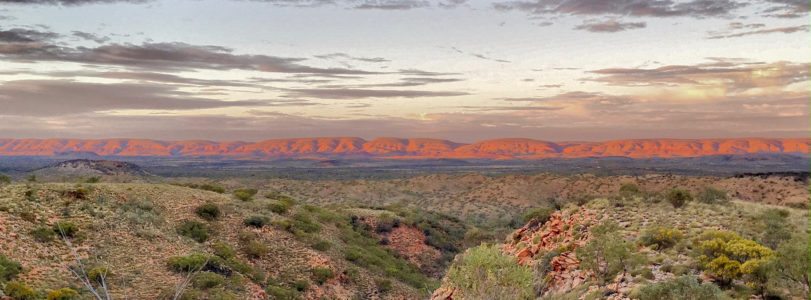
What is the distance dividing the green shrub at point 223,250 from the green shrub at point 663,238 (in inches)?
1000

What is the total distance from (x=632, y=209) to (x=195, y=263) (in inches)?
1030

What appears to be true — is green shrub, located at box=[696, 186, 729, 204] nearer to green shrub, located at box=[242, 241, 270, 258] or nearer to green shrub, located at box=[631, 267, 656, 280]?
green shrub, located at box=[631, 267, 656, 280]

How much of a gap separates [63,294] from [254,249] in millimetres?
14979

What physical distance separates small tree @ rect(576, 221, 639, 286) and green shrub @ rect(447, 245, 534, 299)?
3.08 m

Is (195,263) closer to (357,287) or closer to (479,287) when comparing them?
(357,287)

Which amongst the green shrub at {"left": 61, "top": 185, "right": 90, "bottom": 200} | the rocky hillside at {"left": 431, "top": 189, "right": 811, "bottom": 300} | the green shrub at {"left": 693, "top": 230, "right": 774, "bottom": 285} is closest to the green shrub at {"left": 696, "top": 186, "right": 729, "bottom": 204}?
the rocky hillside at {"left": 431, "top": 189, "right": 811, "bottom": 300}

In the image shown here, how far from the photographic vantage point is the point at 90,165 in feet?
497

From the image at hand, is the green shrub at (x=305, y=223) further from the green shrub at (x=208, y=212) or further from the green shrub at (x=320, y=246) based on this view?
the green shrub at (x=208, y=212)

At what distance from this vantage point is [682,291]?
17.5 meters

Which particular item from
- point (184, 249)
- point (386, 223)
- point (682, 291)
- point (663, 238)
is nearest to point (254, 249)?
point (184, 249)

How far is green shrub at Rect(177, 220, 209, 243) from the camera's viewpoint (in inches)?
1508

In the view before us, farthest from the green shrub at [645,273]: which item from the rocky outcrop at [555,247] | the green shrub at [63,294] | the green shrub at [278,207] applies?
the green shrub at [278,207]

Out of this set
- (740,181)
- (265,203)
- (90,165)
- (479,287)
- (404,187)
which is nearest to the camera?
(479,287)

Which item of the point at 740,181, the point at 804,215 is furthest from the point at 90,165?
the point at 804,215
